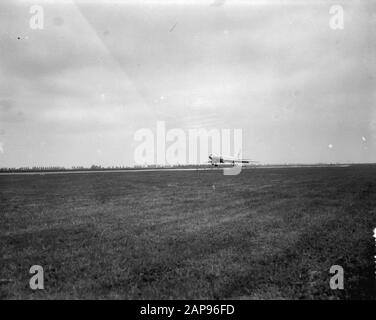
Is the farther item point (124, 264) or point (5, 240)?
point (5, 240)

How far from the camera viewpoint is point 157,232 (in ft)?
42.4

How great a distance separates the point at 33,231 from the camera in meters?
13.4

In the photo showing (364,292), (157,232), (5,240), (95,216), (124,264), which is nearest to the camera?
(364,292)

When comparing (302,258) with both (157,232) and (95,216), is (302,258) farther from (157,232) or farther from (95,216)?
(95,216)

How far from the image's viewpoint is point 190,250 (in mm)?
10367

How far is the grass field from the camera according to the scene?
7.41 meters

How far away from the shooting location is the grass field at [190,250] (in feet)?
24.3
